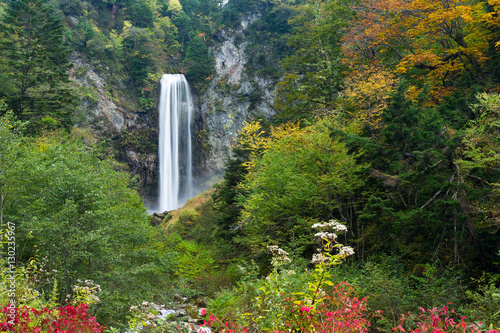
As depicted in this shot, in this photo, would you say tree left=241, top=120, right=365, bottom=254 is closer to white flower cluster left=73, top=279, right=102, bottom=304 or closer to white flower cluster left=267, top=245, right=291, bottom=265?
white flower cluster left=267, top=245, right=291, bottom=265

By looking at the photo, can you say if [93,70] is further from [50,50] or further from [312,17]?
[312,17]

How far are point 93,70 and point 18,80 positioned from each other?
80.2 ft

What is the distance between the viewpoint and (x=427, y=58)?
12305 millimetres

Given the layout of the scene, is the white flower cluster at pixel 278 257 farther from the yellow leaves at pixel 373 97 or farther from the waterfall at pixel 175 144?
the waterfall at pixel 175 144

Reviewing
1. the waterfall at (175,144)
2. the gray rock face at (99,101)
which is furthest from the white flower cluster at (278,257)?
the gray rock face at (99,101)

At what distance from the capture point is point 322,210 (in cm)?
1145

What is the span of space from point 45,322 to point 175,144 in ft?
137

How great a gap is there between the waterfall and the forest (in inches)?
858

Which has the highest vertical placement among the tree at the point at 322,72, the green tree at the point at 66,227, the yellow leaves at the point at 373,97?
the tree at the point at 322,72

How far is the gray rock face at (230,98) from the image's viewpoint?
4441 centimetres

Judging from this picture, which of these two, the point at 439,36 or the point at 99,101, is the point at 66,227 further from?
the point at 99,101

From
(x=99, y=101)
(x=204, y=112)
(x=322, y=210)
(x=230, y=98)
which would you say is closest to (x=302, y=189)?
(x=322, y=210)

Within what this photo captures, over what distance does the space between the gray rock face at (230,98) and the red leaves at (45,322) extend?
40.3m

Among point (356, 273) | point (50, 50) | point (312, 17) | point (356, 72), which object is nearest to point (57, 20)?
point (50, 50)
